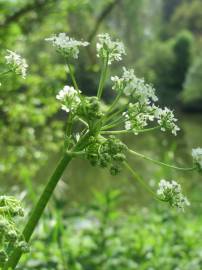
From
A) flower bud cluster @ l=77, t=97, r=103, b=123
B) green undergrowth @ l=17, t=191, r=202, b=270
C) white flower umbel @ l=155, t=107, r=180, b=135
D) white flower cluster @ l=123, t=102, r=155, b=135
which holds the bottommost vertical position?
flower bud cluster @ l=77, t=97, r=103, b=123

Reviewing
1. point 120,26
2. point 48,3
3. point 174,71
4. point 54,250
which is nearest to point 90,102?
point 54,250

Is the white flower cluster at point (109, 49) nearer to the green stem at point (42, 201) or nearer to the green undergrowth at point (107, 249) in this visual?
the green stem at point (42, 201)

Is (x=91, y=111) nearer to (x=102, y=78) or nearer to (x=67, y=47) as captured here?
(x=102, y=78)

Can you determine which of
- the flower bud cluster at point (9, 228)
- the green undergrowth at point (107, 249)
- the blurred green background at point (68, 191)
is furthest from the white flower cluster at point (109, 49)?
the green undergrowth at point (107, 249)

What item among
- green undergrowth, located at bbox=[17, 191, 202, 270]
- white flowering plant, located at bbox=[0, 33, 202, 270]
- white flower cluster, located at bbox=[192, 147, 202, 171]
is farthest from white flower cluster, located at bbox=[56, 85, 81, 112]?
green undergrowth, located at bbox=[17, 191, 202, 270]

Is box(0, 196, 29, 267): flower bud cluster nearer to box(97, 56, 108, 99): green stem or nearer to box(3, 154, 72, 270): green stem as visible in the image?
box(3, 154, 72, 270): green stem

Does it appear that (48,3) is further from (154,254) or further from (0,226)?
(0,226)
